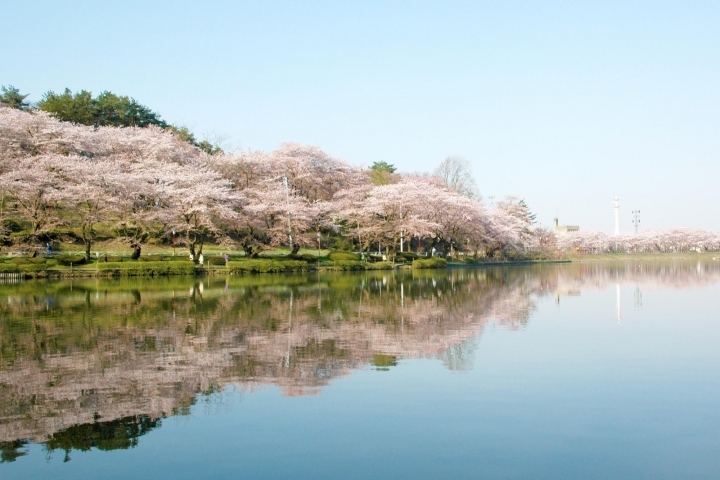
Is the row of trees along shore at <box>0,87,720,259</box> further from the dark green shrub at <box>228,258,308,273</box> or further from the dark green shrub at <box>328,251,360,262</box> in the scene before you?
the dark green shrub at <box>228,258,308,273</box>

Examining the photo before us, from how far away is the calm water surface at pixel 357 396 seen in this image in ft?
22.1

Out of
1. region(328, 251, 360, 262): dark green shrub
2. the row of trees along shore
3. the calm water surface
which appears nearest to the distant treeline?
the row of trees along shore

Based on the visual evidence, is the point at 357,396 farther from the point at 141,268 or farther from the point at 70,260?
the point at 70,260

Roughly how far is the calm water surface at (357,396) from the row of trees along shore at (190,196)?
27.0m

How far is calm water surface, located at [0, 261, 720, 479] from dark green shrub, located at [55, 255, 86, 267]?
23.2 meters

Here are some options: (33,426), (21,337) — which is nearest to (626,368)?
(33,426)

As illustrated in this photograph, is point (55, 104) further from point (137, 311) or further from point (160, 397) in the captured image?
point (160, 397)

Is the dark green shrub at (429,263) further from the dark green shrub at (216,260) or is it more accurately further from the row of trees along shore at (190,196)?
the dark green shrub at (216,260)

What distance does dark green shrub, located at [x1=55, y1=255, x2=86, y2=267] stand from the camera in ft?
133

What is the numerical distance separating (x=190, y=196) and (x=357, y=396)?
37751 mm

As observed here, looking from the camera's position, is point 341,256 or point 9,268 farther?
point 341,256

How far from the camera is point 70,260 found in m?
40.6

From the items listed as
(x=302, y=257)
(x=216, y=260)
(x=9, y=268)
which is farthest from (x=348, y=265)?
(x=9, y=268)

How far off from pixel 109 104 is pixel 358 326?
187 ft
